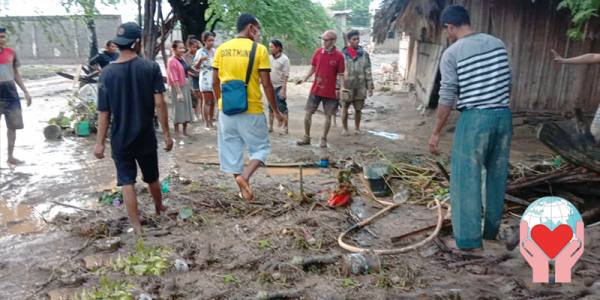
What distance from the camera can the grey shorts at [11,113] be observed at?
6.85m

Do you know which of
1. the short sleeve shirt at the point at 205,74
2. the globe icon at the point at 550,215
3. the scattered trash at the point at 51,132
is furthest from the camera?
the short sleeve shirt at the point at 205,74

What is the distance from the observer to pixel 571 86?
9.41 metres

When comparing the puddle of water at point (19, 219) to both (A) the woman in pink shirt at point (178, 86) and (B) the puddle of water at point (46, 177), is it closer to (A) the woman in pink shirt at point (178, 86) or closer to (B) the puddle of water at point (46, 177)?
(B) the puddle of water at point (46, 177)

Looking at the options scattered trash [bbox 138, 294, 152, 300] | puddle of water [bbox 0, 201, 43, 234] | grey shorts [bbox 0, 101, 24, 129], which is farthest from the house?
scattered trash [bbox 138, 294, 152, 300]

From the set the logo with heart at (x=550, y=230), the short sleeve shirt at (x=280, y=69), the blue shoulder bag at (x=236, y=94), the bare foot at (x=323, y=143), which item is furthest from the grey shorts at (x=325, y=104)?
the logo with heart at (x=550, y=230)

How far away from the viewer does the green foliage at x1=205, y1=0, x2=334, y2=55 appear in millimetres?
11000

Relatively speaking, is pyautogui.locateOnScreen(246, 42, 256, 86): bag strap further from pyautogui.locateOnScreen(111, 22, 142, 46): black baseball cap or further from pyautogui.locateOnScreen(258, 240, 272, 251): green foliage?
pyautogui.locateOnScreen(258, 240, 272, 251): green foliage

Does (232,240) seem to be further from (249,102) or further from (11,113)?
(11,113)

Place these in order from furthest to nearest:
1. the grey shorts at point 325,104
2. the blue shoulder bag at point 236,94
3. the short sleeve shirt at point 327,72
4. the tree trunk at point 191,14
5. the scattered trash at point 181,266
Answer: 1. the tree trunk at point 191,14
2. the grey shorts at point 325,104
3. the short sleeve shirt at point 327,72
4. the blue shoulder bag at point 236,94
5. the scattered trash at point 181,266

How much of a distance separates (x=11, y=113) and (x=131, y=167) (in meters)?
3.69

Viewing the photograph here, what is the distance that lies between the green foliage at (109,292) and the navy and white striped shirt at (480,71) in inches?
112

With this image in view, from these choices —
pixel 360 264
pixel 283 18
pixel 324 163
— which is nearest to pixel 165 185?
pixel 324 163

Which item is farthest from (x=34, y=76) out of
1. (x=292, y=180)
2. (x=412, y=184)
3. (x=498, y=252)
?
(x=498, y=252)

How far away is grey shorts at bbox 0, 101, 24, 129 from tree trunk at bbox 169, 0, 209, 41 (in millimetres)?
7106
